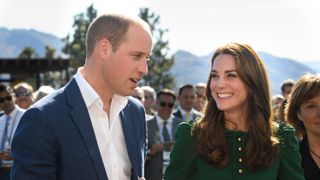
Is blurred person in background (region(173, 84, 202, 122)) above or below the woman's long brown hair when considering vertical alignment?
below

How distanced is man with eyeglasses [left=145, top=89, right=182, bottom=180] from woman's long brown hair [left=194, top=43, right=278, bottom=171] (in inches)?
156

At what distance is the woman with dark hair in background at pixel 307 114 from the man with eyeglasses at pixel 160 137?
10.4 feet

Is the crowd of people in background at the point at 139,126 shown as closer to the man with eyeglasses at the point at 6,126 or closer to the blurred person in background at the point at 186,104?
the man with eyeglasses at the point at 6,126

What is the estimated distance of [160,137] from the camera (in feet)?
25.1

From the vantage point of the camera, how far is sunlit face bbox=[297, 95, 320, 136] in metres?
3.98

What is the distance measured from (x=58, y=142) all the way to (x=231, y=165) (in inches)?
42.5

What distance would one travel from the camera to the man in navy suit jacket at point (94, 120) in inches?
95.7

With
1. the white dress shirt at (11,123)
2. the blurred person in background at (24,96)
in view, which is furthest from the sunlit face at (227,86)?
the blurred person in background at (24,96)

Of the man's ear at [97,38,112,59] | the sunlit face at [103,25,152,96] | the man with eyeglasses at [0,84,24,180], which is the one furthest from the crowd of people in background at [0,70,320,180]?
the man's ear at [97,38,112,59]

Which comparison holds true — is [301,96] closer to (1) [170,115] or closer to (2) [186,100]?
(1) [170,115]

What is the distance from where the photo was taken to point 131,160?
2.79m

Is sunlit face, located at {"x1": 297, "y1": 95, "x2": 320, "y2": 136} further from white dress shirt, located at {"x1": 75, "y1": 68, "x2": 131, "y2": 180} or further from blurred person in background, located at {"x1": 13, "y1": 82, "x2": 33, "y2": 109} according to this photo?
blurred person in background, located at {"x1": 13, "y1": 82, "x2": 33, "y2": 109}

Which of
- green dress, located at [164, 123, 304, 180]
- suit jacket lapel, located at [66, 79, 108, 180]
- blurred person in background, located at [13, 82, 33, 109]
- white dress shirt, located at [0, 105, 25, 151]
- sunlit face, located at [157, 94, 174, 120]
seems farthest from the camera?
blurred person in background, located at [13, 82, 33, 109]

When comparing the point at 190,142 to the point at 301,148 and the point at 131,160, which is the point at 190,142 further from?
the point at 301,148
